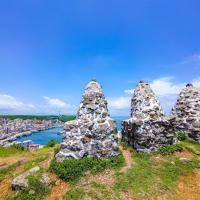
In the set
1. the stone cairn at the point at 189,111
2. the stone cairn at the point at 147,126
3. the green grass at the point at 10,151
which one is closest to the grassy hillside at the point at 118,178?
the stone cairn at the point at 147,126

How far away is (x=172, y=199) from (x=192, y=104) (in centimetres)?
1186

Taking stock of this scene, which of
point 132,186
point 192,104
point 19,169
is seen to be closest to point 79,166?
point 132,186

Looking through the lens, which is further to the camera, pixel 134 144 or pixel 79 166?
pixel 134 144

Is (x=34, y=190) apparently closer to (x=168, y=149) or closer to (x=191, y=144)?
(x=168, y=149)

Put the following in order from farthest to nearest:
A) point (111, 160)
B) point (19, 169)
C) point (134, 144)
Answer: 1. point (134, 144)
2. point (19, 169)
3. point (111, 160)

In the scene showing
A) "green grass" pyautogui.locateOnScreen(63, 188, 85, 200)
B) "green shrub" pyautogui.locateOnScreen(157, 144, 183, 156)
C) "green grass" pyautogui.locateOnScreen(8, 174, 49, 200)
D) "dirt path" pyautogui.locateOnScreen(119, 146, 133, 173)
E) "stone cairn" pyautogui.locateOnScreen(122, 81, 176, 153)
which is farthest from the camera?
"stone cairn" pyautogui.locateOnScreen(122, 81, 176, 153)

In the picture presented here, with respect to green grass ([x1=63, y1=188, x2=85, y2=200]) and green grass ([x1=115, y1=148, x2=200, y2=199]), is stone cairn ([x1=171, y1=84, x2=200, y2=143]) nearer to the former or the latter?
green grass ([x1=115, y1=148, x2=200, y2=199])

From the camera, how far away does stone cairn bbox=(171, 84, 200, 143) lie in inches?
882

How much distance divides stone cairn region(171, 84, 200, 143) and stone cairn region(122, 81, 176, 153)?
145 inches

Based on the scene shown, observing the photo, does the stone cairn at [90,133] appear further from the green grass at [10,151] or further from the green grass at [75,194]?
the green grass at [10,151]

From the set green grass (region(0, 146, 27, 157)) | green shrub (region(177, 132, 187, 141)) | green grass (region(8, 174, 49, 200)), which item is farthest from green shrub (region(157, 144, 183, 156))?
green grass (region(0, 146, 27, 157))

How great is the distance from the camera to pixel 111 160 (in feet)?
53.0

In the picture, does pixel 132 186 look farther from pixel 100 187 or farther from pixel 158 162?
pixel 158 162

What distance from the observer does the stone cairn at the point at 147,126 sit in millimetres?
18594
